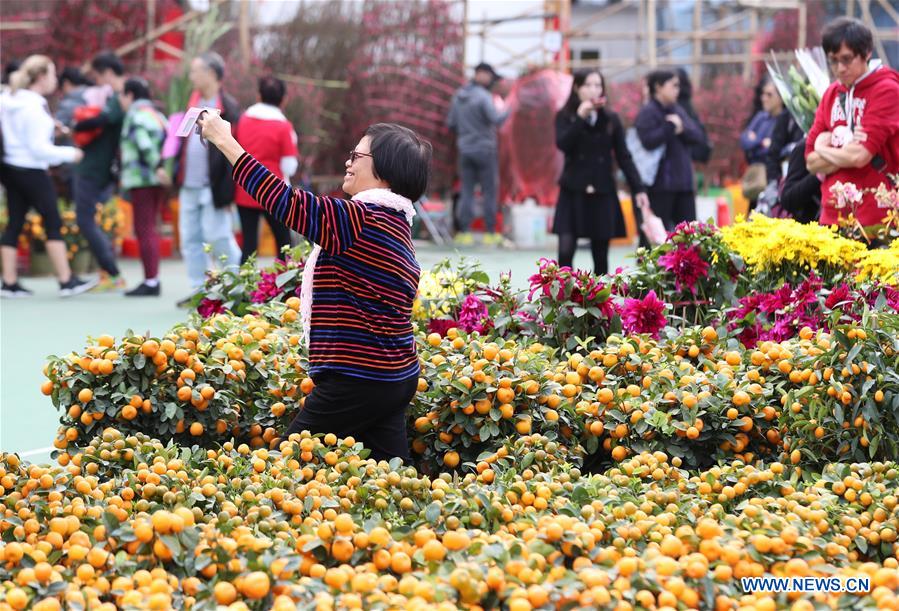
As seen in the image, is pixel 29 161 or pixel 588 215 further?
pixel 29 161

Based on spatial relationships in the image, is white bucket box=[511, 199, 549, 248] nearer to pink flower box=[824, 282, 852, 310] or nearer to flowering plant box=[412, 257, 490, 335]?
flowering plant box=[412, 257, 490, 335]

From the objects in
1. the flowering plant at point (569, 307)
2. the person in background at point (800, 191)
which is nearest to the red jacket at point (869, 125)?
the person in background at point (800, 191)

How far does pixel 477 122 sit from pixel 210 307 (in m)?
9.08

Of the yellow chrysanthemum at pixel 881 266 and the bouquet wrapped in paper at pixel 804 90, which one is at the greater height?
the bouquet wrapped in paper at pixel 804 90

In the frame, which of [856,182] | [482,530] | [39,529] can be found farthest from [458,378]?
[856,182]

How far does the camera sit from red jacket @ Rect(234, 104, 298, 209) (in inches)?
349

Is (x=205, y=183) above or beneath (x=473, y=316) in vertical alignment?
above

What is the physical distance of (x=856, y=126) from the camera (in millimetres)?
5742

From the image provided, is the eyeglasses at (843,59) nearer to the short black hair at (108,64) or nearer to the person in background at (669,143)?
the person in background at (669,143)

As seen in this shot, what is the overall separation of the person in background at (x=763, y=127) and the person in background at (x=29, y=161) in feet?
18.0

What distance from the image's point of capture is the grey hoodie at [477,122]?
1414cm

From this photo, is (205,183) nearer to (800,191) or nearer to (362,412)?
(800,191)

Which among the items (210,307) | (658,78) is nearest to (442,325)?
(210,307)

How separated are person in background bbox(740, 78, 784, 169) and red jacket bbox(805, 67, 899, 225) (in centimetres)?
401
